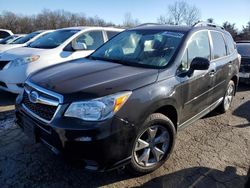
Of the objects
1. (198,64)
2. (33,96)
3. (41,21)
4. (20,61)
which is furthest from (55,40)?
(41,21)

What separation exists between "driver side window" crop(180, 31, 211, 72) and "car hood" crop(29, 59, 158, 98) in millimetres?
602

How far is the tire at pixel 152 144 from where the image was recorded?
9.09 ft

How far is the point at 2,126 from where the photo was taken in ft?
13.8

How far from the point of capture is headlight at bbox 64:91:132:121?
240cm

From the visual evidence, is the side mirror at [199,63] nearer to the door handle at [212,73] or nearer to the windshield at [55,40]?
the door handle at [212,73]

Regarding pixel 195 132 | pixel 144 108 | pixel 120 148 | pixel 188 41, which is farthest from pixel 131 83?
pixel 195 132

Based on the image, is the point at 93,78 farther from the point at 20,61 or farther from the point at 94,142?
the point at 20,61

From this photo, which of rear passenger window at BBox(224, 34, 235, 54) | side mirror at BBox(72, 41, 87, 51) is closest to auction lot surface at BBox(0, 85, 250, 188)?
rear passenger window at BBox(224, 34, 235, 54)

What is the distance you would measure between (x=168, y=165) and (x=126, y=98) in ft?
4.17

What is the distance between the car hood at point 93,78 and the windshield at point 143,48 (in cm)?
27

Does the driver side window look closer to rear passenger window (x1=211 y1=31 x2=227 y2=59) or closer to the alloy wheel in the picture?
rear passenger window (x1=211 y1=31 x2=227 y2=59)

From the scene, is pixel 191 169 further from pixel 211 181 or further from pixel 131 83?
pixel 131 83

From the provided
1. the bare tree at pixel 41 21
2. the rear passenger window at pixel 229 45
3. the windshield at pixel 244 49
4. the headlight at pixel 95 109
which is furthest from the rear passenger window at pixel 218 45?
the bare tree at pixel 41 21

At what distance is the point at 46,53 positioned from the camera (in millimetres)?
5746
